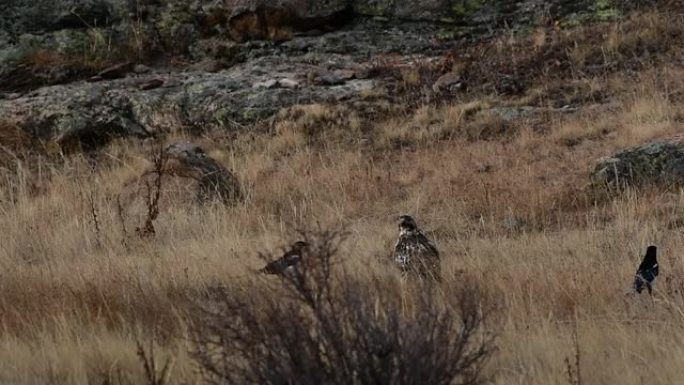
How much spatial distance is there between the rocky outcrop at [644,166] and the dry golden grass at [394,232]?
0.78 ft

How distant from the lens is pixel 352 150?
10.0 m

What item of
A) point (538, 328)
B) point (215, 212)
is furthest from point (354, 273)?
point (215, 212)

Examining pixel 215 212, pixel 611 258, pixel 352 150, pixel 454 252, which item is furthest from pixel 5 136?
pixel 611 258

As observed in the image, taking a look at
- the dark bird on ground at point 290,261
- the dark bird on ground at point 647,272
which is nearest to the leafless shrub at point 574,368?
the dark bird on ground at point 647,272

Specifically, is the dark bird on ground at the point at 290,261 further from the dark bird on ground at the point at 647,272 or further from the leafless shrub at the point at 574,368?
the dark bird on ground at the point at 647,272

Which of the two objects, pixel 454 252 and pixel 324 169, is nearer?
pixel 454 252

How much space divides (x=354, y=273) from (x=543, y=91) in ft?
24.2

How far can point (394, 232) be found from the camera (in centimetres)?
614

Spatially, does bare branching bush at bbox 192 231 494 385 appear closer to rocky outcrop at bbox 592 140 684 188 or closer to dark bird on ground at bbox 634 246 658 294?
dark bird on ground at bbox 634 246 658 294

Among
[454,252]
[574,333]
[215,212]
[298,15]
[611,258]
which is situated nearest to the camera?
[574,333]

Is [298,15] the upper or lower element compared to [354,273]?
upper

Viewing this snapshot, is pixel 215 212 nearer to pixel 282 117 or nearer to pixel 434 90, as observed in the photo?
pixel 282 117

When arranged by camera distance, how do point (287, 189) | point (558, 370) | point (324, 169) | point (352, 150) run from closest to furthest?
point (558, 370) → point (287, 189) → point (324, 169) → point (352, 150)

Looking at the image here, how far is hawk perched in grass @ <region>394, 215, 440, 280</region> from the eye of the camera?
14.5 feet
